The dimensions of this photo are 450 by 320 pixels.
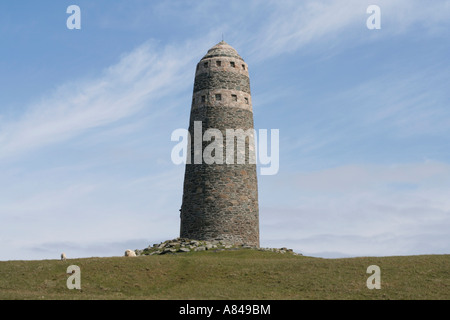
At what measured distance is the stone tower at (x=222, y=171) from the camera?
164ft

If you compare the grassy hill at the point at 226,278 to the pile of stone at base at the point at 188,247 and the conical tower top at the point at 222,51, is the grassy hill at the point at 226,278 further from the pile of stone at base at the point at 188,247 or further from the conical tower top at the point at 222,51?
the conical tower top at the point at 222,51

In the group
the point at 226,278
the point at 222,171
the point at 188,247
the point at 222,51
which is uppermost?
the point at 222,51

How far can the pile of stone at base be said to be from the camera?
45.9 meters

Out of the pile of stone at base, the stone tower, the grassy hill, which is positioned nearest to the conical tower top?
the stone tower

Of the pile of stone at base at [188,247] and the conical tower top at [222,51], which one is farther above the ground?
the conical tower top at [222,51]

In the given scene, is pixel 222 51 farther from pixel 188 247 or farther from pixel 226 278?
pixel 226 278

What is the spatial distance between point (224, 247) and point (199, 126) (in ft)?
39.5

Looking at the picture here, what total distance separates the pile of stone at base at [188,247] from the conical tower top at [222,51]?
18.3 metres

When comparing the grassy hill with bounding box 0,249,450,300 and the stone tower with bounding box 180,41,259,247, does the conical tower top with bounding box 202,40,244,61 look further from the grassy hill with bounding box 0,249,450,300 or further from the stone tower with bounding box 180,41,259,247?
the grassy hill with bounding box 0,249,450,300

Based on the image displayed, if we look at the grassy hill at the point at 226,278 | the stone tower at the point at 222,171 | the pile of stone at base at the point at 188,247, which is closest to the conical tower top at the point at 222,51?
the stone tower at the point at 222,171

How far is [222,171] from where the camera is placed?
50625mm

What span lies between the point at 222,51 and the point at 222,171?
1245 centimetres

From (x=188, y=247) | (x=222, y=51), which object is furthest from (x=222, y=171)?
(x=222, y=51)
